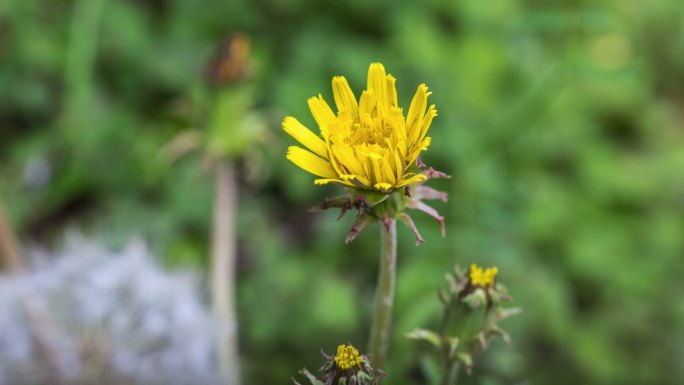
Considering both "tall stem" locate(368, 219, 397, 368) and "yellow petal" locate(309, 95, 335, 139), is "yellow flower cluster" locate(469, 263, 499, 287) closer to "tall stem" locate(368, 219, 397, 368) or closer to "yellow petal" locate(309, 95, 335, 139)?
"tall stem" locate(368, 219, 397, 368)

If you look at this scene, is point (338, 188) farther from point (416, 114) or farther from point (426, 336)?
point (416, 114)

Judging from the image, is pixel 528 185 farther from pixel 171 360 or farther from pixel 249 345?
pixel 171 360

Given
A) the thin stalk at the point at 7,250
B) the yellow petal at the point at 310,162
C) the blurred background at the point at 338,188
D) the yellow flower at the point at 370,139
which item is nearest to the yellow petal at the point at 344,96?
the yellow flower at the point at 370,139

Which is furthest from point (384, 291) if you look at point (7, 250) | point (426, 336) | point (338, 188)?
point (338, 188)

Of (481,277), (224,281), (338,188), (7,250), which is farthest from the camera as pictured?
(338,188)

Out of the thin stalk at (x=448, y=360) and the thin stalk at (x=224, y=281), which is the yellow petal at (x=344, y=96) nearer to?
the thin stalk at (x=448, y=360)

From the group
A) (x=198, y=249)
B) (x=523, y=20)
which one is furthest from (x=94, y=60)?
(x=523, y=20)

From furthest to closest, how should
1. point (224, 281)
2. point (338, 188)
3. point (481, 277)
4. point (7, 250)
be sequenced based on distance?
point (338, 188) → point (224, 281) → point (7, 250) → point (481, 277)
